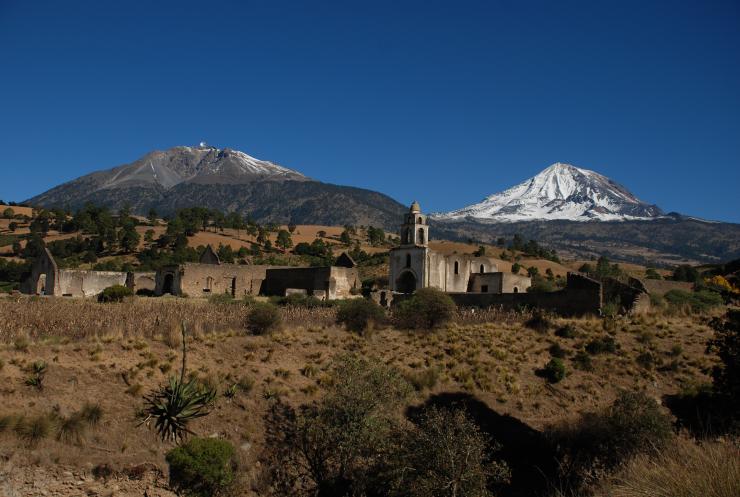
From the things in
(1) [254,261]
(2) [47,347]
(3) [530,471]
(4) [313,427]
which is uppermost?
(1) [254,261]

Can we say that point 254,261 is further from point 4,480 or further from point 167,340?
point 4,480

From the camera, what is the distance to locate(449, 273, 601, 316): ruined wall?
28.6 m

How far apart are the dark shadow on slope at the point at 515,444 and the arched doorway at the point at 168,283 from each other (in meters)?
25.0

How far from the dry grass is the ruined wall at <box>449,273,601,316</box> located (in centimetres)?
2245

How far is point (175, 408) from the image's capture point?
17062mm

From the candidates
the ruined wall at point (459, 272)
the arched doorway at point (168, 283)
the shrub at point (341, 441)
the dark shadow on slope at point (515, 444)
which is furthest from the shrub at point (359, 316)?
the ruined wall at point (459, 272)

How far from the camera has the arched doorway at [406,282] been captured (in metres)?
47.9

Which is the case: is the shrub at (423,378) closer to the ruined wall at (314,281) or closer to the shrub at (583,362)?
the shrub at (583,362)

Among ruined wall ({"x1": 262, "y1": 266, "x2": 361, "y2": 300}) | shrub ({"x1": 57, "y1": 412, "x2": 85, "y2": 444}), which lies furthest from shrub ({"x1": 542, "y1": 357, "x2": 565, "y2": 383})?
ruined wall ({"x1": 262, "y1": 266, "x2": 361, "y2": 300})

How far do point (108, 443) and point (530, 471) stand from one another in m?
10.5

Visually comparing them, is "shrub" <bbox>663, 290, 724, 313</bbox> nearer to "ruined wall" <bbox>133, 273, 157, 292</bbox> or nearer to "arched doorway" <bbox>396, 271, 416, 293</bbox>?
"arched doorway" <bbox>396, 271, 416, 293</bbox>

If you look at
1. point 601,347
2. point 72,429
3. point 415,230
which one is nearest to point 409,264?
point 415,230

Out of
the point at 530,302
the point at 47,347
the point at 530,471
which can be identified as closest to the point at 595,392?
the point at 530,471

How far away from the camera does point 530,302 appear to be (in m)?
30.6
